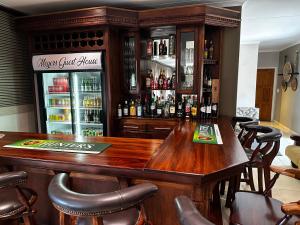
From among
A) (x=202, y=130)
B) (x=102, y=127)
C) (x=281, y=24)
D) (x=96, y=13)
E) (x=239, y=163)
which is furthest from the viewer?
(x=281, y=24)

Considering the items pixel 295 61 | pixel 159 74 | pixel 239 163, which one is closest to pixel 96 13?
pixel 159 74

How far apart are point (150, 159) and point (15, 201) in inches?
36.4

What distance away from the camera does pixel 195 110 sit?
2982 millimetres

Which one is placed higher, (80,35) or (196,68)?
(80,35)

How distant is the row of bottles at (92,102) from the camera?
3.31 m

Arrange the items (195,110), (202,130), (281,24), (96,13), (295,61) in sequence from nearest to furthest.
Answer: (202,130), (96,13), (195,110), (281,24), (295,61)

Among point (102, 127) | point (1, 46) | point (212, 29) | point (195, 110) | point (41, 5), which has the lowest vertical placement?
point (102, 127)

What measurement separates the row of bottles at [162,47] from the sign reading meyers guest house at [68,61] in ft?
2.63

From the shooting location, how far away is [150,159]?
4.58ft

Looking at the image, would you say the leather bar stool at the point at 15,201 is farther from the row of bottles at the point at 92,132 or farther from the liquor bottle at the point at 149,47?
the liquor bottle at the point at 149,47

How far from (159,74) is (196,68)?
0.69 metres

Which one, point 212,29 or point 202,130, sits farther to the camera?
point 212,29

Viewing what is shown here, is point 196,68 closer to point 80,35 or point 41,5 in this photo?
point 80,35

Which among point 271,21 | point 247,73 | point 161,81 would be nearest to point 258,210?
point 161,81
